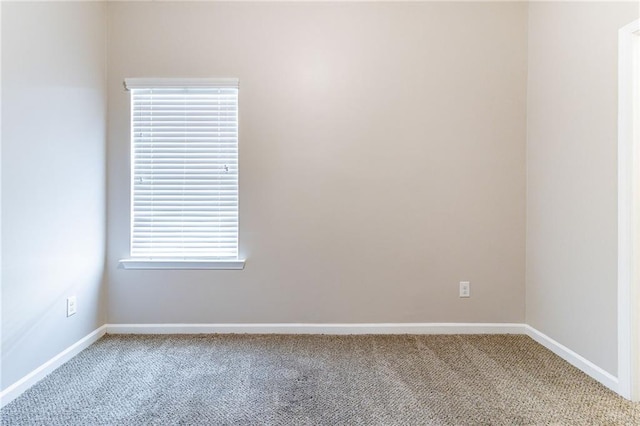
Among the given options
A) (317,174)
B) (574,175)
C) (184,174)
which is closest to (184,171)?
(184,174)

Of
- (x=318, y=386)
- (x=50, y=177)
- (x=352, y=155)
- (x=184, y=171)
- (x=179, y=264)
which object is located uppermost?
(x=352, y=155)

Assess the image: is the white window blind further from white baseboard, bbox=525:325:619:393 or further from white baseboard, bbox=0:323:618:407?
white baseboard, bbox=525:325:619:393

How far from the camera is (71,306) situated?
227cm

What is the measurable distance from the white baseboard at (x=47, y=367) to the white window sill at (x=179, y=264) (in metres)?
0.56

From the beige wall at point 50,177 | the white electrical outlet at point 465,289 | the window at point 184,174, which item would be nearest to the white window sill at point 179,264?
the window at point 184,174

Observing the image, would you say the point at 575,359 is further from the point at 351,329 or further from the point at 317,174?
the point at 317,174

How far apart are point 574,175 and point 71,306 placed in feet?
11.7

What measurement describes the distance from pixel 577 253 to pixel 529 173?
744 millimetres

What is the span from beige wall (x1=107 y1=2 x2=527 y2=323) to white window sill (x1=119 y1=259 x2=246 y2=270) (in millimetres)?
70

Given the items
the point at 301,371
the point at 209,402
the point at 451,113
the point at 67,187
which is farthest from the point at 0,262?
the point at 451,113

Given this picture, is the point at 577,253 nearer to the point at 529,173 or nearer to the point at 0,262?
the point at 529,173

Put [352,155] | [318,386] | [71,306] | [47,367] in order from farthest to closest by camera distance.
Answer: [352,155], [71,306], [47,367], [318,386]

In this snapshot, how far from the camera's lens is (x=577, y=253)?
2.14 metres

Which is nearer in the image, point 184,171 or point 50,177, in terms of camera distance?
point 50,177
